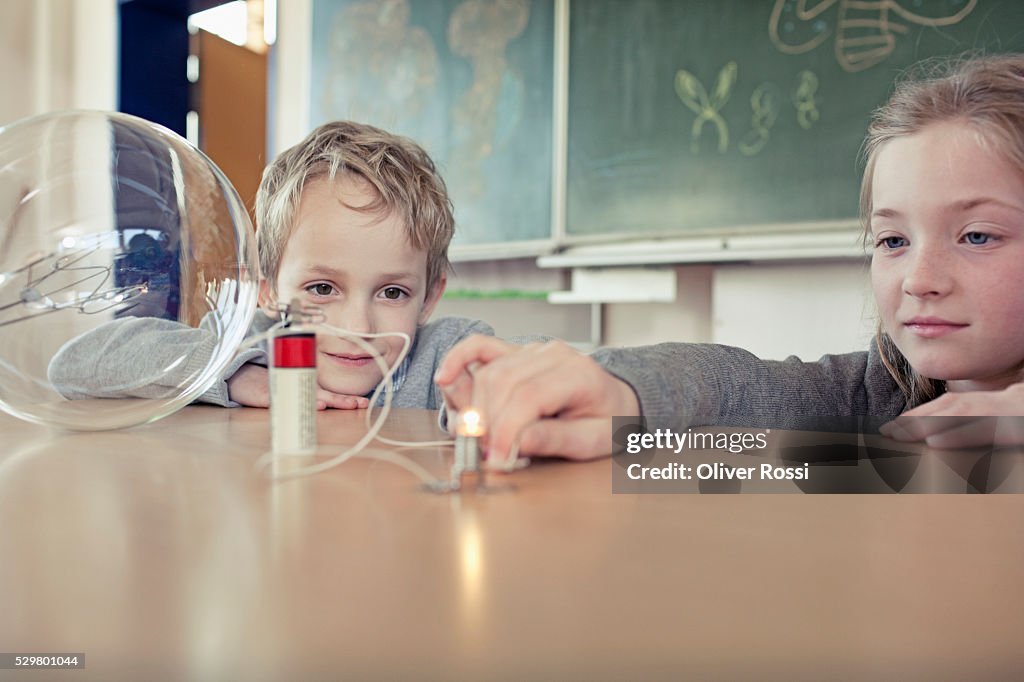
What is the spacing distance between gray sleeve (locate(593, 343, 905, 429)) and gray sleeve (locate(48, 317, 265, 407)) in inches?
11.9

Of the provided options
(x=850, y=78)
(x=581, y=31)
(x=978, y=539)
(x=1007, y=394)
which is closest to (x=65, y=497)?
(x=978, y=539)

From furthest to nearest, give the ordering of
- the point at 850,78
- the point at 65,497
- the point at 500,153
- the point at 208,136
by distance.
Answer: the point at 208,136 → the point at 500,153 → the point at 850,78 → the point at 65,497

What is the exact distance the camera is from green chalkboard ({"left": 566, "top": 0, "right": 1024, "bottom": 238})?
1.96 meters

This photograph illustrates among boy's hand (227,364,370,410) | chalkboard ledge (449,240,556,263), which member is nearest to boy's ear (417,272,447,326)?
boy's hand (227,364,370,410)

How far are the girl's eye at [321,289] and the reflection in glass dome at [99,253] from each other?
0.42 meters

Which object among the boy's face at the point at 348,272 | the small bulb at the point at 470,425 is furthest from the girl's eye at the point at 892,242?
the boy's face at the point at 348,272

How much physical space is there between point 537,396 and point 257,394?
1.57 feet

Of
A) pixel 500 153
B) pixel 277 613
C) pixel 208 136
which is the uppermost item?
pixel 208 136

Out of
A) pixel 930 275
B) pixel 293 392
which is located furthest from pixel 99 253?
pixel 930 275

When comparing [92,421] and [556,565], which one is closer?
[556,565]

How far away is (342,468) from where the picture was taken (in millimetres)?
454

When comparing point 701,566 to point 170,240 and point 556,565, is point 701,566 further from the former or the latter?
point 170,240

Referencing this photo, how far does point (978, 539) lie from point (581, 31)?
2.43m

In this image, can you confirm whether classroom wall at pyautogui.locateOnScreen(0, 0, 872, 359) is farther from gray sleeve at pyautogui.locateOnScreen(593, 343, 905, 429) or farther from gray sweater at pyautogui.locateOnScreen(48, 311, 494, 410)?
gray sweater at pyautogui.locateOnScreen(48, 311, 494, 410)
